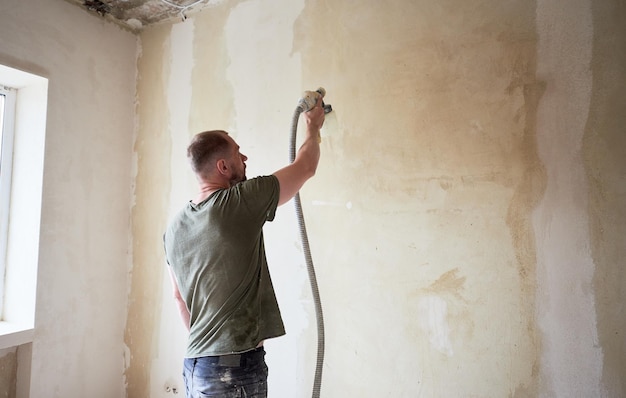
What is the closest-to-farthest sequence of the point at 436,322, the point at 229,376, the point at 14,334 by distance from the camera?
1. the point at 229,376
2. the point at 436,322
3. the point at 14,334

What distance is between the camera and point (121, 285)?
2383 mm

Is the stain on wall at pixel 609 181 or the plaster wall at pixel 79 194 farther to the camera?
the plaster wall at pixel 79 194

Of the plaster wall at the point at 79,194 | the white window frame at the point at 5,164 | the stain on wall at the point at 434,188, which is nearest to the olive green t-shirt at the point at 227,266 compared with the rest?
the stain on wall at the point at 434,188

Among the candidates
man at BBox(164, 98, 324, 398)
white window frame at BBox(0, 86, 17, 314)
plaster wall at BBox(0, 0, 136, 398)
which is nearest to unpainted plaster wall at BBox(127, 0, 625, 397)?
man at BBox(164, 98, 324, 398)

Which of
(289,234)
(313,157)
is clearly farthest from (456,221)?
(289,234)

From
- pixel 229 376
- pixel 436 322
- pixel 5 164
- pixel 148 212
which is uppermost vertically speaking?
pixel 5 164

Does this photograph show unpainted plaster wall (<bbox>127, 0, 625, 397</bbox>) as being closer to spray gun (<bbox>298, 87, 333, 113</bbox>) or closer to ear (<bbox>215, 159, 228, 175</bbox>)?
spray gun (<bbox>298, 87, 333, 113</bbox>)

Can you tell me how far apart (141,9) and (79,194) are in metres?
1.09

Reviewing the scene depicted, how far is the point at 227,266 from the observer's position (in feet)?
4.14

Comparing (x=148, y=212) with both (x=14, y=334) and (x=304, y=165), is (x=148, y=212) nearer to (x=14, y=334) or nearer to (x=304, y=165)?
(x=14, y=334)

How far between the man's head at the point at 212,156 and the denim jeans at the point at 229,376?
1.89 ft

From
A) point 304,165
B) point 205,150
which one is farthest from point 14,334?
point 304,165

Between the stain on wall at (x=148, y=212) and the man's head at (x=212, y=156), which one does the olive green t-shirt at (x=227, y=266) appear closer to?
the man's head at (x=212, y=156)

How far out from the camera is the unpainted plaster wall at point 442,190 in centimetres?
137
